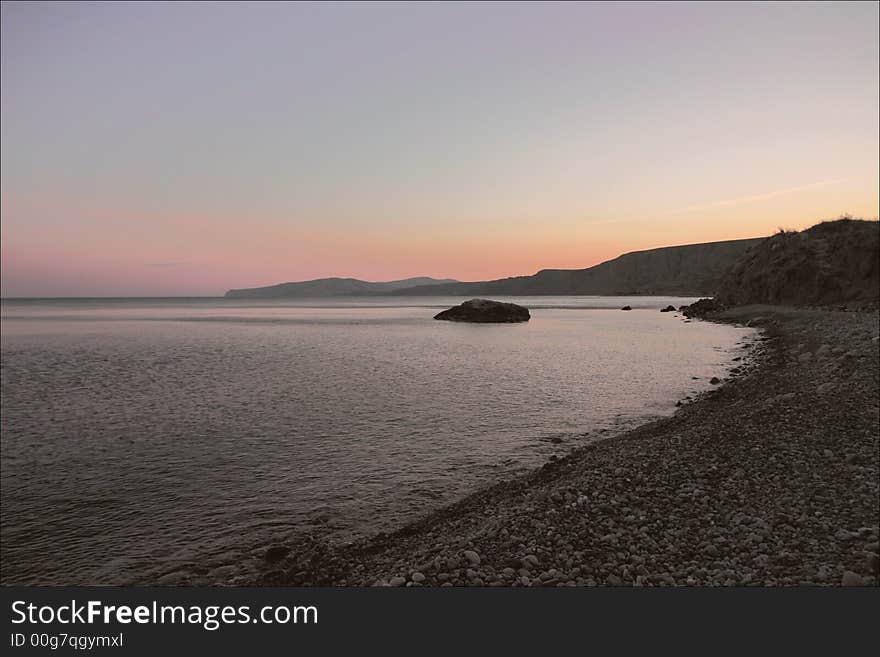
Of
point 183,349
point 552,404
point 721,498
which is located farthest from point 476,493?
point 183,349

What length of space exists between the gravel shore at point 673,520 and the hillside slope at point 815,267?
212 ft

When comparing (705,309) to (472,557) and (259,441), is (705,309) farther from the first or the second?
(472,557)

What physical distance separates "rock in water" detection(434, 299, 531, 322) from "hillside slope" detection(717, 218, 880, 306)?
39577mm

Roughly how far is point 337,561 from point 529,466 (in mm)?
6856

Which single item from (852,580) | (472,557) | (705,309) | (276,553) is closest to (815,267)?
(705,309)

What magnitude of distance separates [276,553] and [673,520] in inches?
295

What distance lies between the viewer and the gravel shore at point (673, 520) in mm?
6699

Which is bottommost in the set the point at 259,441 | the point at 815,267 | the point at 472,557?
the point at 259,441

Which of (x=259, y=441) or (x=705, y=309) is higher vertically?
(x=705, y=309)

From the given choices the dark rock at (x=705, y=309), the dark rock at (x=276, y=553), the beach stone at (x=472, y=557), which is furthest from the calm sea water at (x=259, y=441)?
the dark rock at (x=705, y=309)

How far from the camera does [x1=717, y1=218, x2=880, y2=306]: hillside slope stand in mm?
62969

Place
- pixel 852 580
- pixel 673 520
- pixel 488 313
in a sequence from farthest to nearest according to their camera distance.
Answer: pixel 488 313 < pixel 673 520 < pixel 852 580

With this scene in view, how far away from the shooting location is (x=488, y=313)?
8538 centimetres

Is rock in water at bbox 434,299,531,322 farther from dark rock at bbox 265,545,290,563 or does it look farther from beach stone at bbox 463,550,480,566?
beach stone at bbox 463,550,480,566
